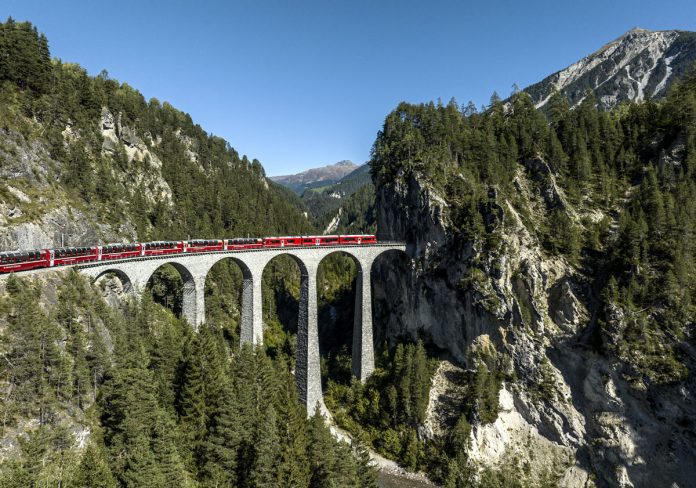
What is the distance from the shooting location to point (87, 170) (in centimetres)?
6456

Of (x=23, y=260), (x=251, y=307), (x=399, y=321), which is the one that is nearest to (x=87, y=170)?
(x=23, y=260)

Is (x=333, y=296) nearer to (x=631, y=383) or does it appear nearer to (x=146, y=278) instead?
(x=146, y=278)

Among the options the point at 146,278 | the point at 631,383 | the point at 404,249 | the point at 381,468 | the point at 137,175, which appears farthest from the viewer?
the point at 137,175

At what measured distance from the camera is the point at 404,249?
62781mm

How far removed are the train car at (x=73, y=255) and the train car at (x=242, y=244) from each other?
14.5 m

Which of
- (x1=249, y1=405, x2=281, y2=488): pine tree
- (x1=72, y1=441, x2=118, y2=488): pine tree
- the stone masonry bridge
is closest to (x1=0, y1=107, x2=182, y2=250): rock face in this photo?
the stone masonry bridge

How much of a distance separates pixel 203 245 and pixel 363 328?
25.6m

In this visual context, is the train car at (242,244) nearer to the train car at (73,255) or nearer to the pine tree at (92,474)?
the train car at (73,255)

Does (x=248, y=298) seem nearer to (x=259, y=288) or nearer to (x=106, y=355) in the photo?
(x=259, y=288)

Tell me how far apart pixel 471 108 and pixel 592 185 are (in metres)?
53.0

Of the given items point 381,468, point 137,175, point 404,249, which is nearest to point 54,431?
point 381,468

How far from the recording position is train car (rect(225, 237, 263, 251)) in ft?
162

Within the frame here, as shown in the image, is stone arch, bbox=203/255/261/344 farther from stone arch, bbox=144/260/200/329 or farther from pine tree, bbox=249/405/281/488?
pine tree, bbox=249/405/281/488

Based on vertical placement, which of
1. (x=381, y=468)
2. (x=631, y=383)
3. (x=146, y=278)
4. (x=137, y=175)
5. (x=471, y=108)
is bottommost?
(x=381, y=468)
